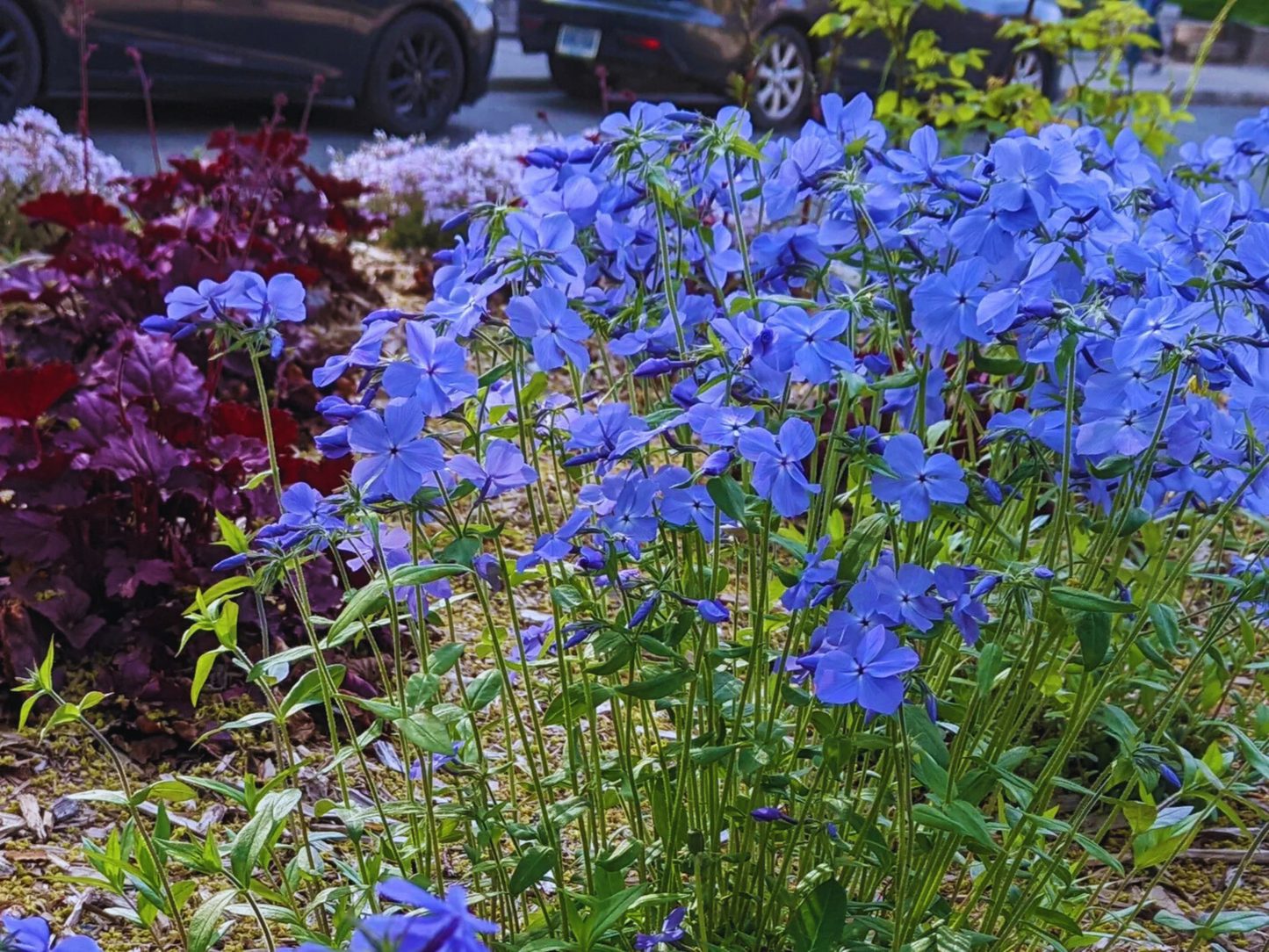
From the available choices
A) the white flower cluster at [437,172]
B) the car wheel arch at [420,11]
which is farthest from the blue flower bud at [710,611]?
the car wheel arch at [420,11]

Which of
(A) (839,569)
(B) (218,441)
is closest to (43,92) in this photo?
(B) (218,441)

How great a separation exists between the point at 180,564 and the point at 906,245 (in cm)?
174

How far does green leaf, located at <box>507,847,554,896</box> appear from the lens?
160 cm

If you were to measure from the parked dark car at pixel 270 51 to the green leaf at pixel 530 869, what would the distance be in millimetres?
7535

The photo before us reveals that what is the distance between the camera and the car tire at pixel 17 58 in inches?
299

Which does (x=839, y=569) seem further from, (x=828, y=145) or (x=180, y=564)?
(x=180, y=564)

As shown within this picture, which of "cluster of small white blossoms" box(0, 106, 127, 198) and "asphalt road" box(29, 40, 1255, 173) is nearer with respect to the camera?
"cluster of small white blossoms" box(0, 106, 127, 198)

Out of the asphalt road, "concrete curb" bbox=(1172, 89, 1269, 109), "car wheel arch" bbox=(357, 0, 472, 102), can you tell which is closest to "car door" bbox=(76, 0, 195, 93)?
the asphalt road

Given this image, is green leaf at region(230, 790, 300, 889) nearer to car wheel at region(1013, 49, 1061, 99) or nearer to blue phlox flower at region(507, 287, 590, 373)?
blue phlox flower at region(507, 287, 590, 373)

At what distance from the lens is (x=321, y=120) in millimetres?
9812

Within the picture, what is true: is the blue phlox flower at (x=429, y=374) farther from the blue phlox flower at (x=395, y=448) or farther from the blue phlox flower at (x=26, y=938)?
the blue phlox flower at (x=26, y=938)

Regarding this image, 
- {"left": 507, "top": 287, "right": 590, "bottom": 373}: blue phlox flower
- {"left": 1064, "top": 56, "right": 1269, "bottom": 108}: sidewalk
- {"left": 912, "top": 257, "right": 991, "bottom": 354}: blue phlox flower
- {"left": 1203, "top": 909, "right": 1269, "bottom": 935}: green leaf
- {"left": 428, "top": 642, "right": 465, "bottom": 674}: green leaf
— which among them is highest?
{"left": 1064, "top": 56, "right": 1269, "bottom": 108}: sidewalk

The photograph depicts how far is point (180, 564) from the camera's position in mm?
2768

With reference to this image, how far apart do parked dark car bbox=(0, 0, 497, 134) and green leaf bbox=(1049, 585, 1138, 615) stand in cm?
785
